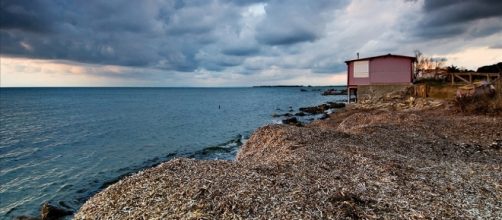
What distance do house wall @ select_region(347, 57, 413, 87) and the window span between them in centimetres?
40

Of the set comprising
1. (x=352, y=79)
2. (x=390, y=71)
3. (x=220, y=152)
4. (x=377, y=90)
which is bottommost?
(x=220, y=152)

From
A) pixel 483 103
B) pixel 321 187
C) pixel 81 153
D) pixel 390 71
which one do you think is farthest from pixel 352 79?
pixel 321 187

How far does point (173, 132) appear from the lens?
3650 centimetres

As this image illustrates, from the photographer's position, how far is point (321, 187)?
29.9 ft

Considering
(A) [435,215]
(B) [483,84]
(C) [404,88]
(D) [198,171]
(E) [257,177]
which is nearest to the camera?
(A) [435,215]

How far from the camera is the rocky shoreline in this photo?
7867 millimetres

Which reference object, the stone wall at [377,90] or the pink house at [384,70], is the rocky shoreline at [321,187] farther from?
the pink house at [384,70]

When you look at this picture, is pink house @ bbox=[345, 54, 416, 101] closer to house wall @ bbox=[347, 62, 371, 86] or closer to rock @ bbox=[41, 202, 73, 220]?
house wall @ bbox=[347, 62, 371, 86]

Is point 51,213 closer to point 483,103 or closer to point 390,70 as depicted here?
point 483,103

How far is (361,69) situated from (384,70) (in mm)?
2939

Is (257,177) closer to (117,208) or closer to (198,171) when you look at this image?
(198,171)

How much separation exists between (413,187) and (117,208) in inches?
317

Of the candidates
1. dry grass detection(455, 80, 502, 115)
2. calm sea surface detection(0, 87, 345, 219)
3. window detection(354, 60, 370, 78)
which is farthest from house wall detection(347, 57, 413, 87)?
calm sea surface detection(0, 87, 345, 219)

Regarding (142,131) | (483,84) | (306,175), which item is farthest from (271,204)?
(142,131)
